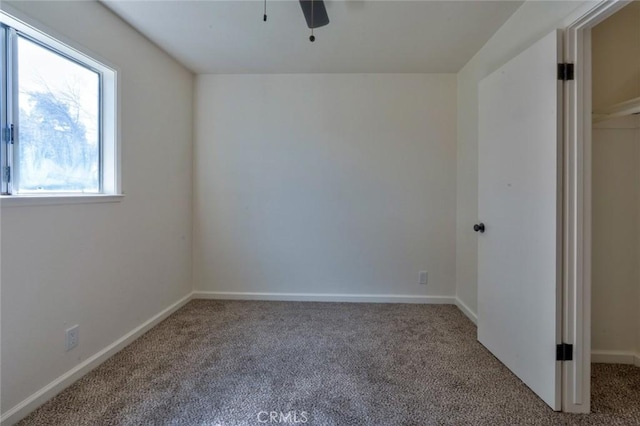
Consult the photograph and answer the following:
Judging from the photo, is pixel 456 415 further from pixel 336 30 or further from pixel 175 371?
pixel 336 30

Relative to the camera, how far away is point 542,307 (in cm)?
150

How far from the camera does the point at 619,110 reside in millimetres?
1580

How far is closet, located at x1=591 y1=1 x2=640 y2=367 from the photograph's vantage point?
1698 millimetres

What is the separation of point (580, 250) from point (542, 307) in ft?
1.21

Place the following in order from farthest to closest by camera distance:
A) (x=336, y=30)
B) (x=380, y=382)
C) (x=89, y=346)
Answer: (x=336, y=30)
(x=89, y=346)
(x=380, y=382)

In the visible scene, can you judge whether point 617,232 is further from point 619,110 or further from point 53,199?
point 53,199

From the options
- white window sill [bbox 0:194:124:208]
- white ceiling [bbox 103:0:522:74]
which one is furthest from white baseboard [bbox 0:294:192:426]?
white ceiling [bbox 103:0:522:74]

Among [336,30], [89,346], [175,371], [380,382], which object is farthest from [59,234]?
[336,30]

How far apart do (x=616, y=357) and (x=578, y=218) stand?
1.20 m

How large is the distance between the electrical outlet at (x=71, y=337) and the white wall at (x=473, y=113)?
9.90 ft

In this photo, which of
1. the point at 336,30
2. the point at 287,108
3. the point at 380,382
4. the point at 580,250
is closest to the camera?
the point at 580,250

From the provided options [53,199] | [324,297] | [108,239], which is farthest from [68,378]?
[324,297]

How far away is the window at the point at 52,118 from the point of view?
1.39 m

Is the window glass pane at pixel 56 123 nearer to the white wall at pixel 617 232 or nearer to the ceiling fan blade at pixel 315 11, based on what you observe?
the ceiling fan blade at pixel 315 11
